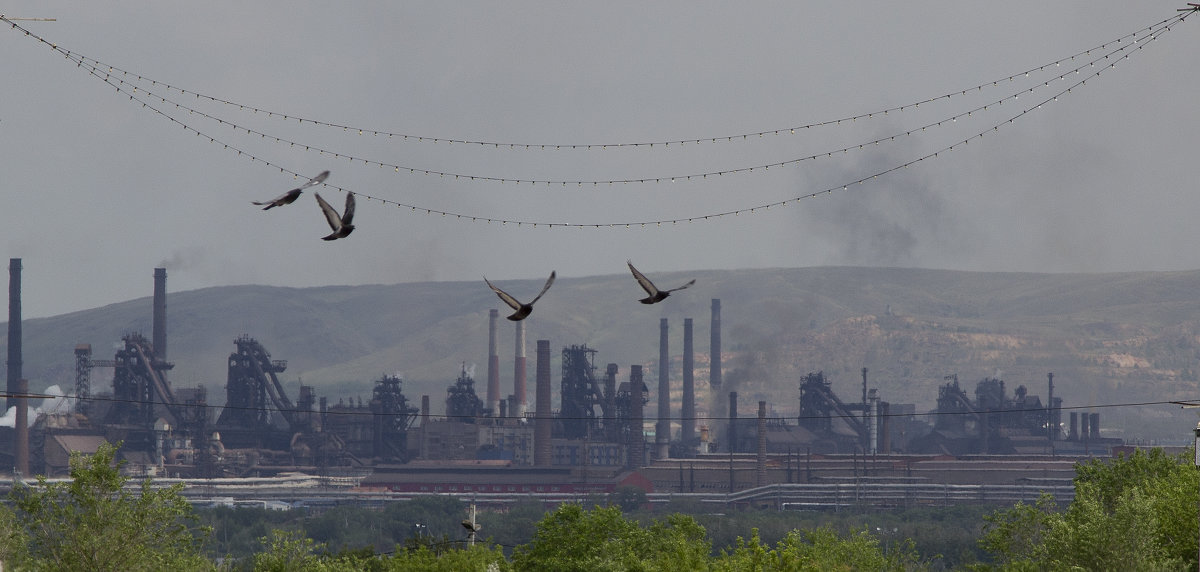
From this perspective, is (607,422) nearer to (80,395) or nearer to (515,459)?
(515,459)

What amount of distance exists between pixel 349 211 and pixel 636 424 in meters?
115

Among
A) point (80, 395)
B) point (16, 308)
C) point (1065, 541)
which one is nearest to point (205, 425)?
point (80, 395)

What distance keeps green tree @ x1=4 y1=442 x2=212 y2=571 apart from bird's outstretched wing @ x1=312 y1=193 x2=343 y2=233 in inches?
614

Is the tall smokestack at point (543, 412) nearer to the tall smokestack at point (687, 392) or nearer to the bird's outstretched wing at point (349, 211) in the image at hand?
the tall smokestack at point (687, 392)

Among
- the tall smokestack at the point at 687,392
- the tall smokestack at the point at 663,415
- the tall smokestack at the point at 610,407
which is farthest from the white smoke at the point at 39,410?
the tall smokestack at the point at 687,392

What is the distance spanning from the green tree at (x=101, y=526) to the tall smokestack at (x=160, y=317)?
9494 cm

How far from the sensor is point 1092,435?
141 metres

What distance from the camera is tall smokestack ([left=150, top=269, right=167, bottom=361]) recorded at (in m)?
124

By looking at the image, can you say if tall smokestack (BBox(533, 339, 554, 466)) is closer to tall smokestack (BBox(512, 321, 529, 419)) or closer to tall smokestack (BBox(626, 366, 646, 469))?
tall smokestack (BBox(626, 366, 646, 469))

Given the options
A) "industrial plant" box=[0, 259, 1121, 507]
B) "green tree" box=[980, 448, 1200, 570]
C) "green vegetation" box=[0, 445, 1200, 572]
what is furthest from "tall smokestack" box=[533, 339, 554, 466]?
"green tree" box=[980, 448, 1200, 570]

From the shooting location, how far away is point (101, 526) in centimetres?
2841

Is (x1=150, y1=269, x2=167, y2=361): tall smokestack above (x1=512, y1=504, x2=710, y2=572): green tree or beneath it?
above

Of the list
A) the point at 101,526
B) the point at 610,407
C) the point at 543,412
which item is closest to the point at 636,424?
the point at 610,407

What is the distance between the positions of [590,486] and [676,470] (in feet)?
23.4
